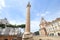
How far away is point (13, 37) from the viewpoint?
40500 millimetres

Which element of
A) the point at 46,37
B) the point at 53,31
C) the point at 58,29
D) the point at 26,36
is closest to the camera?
the point at 26,36

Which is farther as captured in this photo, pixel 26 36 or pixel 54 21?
pixel 54 21

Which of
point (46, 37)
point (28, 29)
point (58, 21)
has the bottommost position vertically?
point (46, 37)

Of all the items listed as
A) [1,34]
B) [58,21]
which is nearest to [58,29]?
[58,21]

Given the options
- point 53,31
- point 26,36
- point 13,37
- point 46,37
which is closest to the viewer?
point 26,36

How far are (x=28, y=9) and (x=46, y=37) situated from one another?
10994mm

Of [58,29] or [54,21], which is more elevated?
[54,21]

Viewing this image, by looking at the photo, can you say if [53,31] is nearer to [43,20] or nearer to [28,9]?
[43,20]

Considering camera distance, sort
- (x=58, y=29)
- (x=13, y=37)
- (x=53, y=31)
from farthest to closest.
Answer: (x=53, y=31) → (x=58, y=29) → (x=13, y=37)

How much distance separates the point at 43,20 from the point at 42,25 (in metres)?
2.21

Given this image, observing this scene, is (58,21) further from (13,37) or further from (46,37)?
(13,37)

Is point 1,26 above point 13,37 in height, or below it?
above

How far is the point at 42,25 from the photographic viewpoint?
162 ft

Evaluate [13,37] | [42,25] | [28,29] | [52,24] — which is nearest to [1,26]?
[13,37]
